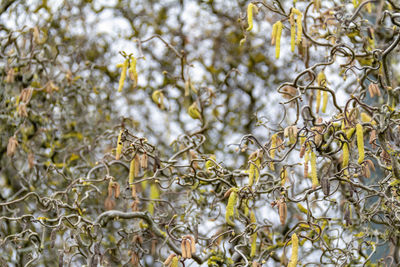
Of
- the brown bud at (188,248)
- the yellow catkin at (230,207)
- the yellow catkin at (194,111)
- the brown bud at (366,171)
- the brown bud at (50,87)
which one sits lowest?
the brown bud at (188,248)

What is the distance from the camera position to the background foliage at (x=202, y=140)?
3.63 m

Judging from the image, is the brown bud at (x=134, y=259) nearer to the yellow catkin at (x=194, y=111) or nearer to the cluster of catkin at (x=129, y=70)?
the cluster of catkin at (x=129, y=70)

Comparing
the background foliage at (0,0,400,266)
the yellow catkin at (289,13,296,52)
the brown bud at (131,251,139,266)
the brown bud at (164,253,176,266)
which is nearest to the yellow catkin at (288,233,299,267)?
the background foliage at (0,0,400,266)

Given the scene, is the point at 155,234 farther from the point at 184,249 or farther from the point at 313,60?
the point at 313,60

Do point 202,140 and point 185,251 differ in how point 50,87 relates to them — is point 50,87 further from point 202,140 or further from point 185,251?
point 185,251

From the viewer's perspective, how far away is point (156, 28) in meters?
7.47

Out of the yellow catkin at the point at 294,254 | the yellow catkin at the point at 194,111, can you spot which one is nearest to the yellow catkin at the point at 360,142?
the yellow catkin at the point at 294,254

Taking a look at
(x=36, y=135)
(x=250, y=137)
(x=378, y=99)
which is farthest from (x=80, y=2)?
(x=250, y=137)

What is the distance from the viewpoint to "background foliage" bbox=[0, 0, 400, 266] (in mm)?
3633

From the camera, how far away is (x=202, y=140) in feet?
15.9

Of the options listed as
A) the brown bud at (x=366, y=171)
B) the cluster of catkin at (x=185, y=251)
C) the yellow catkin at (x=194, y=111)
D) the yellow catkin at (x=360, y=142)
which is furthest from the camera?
the yellow catkin at (x=194, y=111)

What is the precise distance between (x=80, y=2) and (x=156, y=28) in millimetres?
937

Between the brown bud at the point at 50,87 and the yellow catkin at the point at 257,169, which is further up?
the brown bud at the point at 50,87

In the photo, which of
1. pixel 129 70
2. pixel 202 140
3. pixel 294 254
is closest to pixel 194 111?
pixel 202 140
